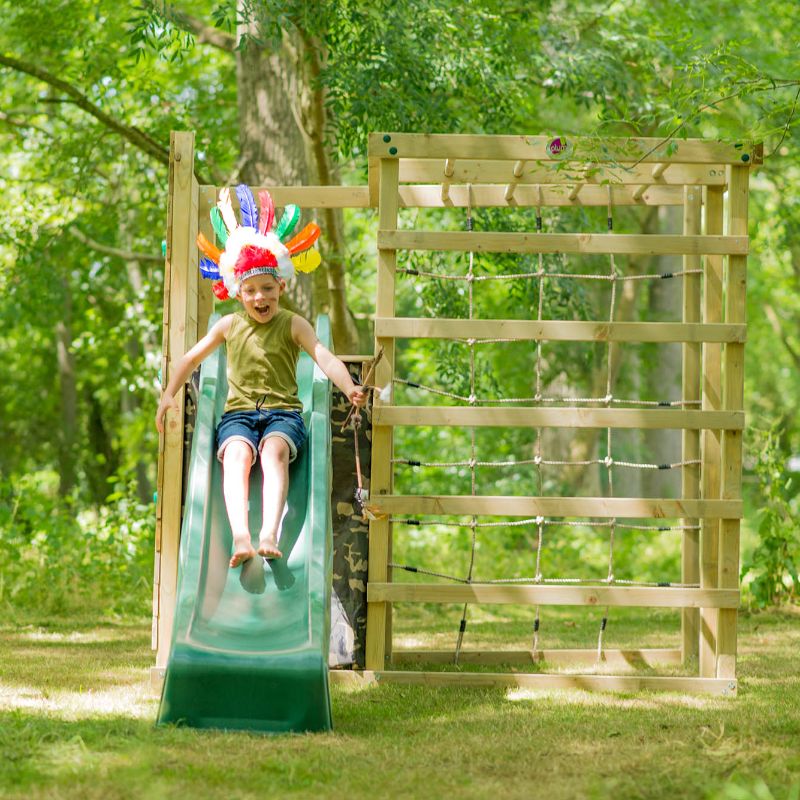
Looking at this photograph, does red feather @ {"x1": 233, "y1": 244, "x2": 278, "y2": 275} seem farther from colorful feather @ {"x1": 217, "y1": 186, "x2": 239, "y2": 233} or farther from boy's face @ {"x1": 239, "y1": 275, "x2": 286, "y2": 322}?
colorful feather @ {"x1": 217, "y1": 186, "x2": 239, "y2": 233}

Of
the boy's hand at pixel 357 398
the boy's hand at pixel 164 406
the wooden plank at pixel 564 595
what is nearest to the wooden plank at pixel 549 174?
the boy's hand at pixel 357 398

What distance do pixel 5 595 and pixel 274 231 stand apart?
14.2 ft

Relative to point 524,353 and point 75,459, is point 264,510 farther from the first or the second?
point 75,459

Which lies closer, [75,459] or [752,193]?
[752,193]

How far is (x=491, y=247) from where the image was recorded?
605cm

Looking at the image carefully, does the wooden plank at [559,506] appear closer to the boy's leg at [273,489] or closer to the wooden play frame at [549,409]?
the wooden play frame at [549,409]

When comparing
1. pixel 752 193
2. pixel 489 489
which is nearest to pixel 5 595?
Answer: pixel 489 489

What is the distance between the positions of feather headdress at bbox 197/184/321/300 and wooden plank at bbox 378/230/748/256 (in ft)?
1.65

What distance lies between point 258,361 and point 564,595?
201 centimetres

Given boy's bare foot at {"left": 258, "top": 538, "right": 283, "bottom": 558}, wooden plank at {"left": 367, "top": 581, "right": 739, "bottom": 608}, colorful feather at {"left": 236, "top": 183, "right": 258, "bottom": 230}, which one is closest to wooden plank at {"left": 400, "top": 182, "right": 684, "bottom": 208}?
colorful feather at {"left": 236, "top": 183, "right": 258, "bottom": 230}

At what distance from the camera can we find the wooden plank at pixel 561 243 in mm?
5957

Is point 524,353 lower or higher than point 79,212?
lower

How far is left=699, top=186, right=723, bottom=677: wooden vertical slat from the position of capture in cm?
599

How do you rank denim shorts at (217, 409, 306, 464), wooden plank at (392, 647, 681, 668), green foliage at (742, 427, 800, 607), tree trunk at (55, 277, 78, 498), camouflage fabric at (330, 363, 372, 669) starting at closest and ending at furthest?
denim shorts at (217, 409, 306, 464)
camouflage fabric at (330, 363, 372, 669)
wooden plank at (392, 647, 681, 668)
green foliage at (742, 427, 800, 607)
tree trunk at (55, 277, 78, 498)
